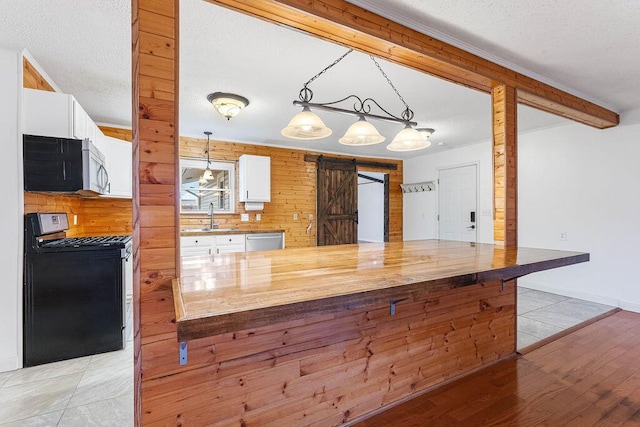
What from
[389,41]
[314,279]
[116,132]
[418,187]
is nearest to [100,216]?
[116,132]

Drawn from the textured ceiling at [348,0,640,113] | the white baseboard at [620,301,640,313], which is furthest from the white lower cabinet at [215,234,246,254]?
the white baseboard at [620,301,640,313]

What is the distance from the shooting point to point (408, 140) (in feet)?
9.54

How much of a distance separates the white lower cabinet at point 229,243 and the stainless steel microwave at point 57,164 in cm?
199

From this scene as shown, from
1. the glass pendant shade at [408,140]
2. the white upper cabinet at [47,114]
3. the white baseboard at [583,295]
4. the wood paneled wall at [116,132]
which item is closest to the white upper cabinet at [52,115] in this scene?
the white upper cabinet at [47,114]

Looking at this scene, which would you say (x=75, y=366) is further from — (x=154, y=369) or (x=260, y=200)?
(x=260, y=200)

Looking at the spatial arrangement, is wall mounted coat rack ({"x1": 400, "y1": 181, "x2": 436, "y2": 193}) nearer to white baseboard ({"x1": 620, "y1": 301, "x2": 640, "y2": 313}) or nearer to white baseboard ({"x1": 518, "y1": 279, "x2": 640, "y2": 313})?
white baseboard ({"x1": 518, "y1": 279, "x2": 640, "y2": 313})

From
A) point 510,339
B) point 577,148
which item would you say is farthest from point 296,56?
point 577,148

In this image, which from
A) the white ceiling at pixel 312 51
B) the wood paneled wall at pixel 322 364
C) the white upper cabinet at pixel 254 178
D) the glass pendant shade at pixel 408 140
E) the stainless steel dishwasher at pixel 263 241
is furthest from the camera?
the white upper cabinet at pixel 254 178

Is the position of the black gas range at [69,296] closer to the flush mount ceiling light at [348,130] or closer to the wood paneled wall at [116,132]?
the flush mount ceiling light at [348,130]

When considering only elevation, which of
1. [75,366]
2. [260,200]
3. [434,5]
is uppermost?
[434,5]

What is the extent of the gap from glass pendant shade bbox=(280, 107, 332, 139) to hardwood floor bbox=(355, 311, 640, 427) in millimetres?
2032

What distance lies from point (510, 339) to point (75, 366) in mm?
3643

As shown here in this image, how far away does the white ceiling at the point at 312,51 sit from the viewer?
6.67ft

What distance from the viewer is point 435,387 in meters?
2.25
